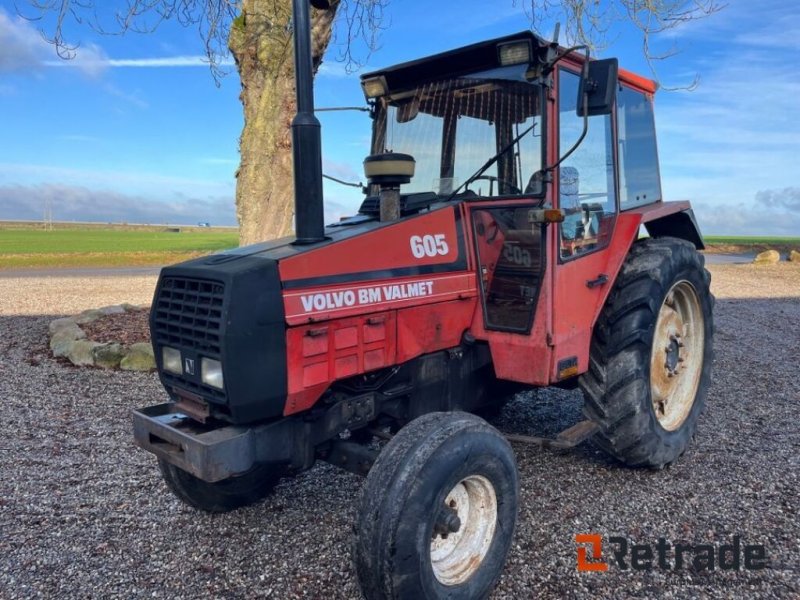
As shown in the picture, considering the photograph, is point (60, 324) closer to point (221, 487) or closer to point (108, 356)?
point (108, 356)

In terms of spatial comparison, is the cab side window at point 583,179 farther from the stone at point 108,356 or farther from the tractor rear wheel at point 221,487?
the stone at point 108,356

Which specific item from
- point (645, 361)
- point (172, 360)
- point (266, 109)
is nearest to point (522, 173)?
point (645, 361)

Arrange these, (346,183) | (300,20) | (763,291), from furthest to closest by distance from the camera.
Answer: (763,291), (346,183), (300,20)

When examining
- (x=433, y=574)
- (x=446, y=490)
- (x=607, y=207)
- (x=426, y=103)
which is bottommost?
(x=433, y=574)

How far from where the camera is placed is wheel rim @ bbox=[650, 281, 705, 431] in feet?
14.1

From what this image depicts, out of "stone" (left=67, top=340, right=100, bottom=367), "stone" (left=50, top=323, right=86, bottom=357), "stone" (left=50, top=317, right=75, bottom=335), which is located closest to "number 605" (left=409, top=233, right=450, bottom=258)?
"stone" (left=67, top=340, right=100, bottom=367)

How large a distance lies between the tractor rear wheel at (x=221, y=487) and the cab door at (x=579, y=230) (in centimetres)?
174

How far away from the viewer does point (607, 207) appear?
13.3 feet

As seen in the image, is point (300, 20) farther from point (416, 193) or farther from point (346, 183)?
point (346, 183)

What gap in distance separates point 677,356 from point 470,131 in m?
2.19

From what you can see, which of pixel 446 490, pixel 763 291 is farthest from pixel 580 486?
pixel 763 291

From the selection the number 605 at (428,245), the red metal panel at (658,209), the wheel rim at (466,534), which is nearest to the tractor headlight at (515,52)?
the number 605 at (428,245)

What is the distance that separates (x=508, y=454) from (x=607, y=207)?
6.30 feet

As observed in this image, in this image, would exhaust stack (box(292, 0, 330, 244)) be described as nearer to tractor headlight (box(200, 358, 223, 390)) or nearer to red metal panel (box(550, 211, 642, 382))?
tractor headlight (box(200, 358, 223, 390))
